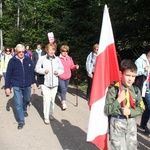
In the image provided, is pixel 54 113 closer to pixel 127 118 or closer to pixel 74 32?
pixel 127 118

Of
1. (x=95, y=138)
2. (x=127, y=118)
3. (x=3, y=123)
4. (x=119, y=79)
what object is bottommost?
(x=3, y=123)

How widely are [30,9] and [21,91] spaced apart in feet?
75.8

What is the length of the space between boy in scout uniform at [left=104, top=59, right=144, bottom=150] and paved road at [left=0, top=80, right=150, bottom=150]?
5.25 feet

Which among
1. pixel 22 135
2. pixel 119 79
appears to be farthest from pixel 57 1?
pixel 119 79

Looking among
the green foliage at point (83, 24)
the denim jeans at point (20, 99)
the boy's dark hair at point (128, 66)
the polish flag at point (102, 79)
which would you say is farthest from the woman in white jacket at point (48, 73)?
the green foliage at point (83, 24)

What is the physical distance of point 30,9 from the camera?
29125 millimetres

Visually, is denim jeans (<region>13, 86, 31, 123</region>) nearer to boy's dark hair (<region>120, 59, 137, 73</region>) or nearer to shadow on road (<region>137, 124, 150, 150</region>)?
shadow on road (<region>137, 124, 150, 150</region>)

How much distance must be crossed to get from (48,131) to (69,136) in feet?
1.93

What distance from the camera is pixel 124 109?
418cm

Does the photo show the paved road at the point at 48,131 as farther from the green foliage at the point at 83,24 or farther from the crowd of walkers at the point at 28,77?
the green foliage at the point at 83,24

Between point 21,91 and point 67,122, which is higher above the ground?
point 21,91

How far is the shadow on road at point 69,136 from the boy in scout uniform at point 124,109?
5.27 ft

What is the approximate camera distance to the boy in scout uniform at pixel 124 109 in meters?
4.18

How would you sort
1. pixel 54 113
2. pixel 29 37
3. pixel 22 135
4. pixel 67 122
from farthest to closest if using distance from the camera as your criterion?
1. pixel 29 37
2. pixel 54 113
3. pixel 67 122
4. pixel 22 135
